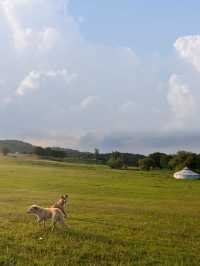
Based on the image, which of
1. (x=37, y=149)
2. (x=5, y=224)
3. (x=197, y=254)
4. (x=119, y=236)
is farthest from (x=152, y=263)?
(x=37, y=149)

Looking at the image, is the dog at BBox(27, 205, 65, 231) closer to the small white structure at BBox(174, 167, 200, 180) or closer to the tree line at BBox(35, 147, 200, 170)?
the small white structure at BBox(174, 167, 200, 180)

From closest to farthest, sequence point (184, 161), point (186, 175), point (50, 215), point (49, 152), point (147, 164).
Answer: point (50, 215)
point (186, 175)
point (184, 161)
point (147, 164)
point (49, 152)

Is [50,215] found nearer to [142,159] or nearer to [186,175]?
[186,175]

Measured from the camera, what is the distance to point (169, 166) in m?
142

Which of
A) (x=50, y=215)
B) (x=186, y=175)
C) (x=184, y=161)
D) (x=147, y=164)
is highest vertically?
(x=184, y=161)

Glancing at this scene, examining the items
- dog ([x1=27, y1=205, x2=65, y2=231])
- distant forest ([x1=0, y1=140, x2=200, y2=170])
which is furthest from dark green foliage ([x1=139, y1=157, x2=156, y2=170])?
dog ([x1=27, y1=205, x2=65, y2=231])

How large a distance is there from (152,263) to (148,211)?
14508mm

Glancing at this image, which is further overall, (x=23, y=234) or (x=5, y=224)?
(x=5, y=224)

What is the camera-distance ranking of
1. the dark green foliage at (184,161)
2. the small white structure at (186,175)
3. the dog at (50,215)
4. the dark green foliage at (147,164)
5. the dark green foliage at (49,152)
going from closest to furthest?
1. the dog at (50,215)
2. the small white structure at (186,175)
3. the dark green foliage at (184,161)
4. the dark green foliage at (147,164)
5. the dark green foliage at (49,152)

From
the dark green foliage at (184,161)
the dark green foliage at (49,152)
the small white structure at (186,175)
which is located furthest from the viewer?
the dark green foliage at (49,152)

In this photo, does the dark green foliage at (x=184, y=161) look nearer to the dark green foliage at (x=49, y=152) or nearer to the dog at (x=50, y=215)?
the dark green foliage at (x=49, y=152)

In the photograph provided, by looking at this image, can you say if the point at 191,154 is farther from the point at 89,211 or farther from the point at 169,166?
the point at 89,211

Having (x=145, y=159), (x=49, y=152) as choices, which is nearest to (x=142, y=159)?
(x=145, y=159)

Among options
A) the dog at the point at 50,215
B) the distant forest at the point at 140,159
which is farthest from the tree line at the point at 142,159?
the dog at the point at 50,215
